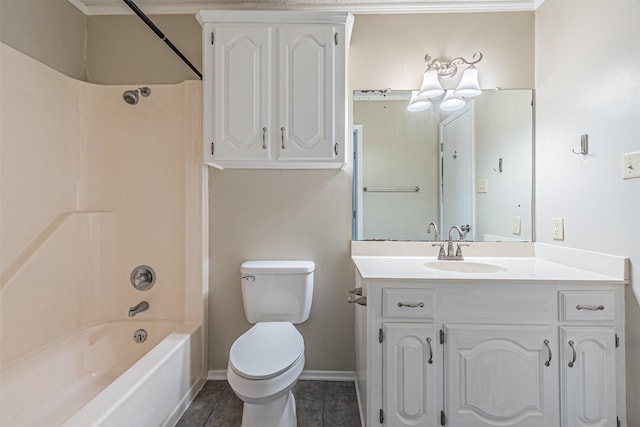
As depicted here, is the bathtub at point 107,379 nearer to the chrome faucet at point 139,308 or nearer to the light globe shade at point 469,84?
the chrome faucet at point 139,308

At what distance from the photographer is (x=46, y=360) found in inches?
62.0

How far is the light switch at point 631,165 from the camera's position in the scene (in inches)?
47.7

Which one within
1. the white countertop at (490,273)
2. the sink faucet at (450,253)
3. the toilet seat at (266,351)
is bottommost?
the toilet seat at (266,351)

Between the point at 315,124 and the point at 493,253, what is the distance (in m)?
1.35

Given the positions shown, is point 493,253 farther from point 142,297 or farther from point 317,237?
point 142,297

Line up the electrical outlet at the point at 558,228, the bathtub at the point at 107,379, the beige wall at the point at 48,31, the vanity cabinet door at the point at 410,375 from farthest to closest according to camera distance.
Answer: the electrical outlet at the point at 558,228
the beige wall at the point at 48,31
the vanity cabinet door at the point at 410,375
the bathtub at the point at 107,379

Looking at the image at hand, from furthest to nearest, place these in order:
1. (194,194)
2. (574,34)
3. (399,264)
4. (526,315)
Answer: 1. (194,194)
2. (399,264)
3. (574,34)
4. (526,315)

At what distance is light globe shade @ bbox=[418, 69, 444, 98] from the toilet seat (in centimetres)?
158

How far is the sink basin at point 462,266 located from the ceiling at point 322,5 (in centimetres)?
155

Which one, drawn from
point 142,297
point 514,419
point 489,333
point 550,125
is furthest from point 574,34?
point 142,297

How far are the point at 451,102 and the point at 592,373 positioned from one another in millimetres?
1522

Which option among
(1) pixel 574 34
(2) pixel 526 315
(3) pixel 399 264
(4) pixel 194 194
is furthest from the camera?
(4) pixel 194 194

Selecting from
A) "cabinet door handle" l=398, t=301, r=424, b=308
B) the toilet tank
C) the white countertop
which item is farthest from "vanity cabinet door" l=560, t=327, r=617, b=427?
the toilet tank

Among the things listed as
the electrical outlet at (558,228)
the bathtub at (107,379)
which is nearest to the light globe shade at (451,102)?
the electrical outlet at (558,228)
